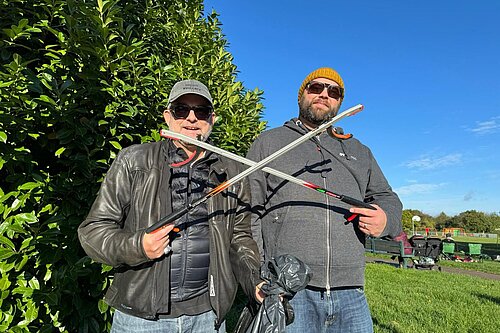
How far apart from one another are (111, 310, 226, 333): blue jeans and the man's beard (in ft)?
4.78

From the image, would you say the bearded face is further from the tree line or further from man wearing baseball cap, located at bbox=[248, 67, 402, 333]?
the tree line

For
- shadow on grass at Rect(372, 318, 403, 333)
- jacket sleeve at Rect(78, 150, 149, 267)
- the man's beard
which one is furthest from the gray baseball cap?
shadow on grass at Rect(372, 318, 403, 333)

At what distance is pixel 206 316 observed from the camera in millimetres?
2082

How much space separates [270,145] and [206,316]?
1.16m

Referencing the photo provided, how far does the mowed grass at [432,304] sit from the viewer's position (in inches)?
246

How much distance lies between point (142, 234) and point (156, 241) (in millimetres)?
82

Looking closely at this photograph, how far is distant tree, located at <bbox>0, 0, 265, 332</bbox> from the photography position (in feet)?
7.91

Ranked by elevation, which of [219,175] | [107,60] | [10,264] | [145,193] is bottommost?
[10,264]

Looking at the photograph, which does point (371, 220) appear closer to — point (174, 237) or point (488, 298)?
point (174, 237)

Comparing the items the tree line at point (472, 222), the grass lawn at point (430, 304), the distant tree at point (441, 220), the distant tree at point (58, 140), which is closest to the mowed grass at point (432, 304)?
the grass lawn at point (430, 304)

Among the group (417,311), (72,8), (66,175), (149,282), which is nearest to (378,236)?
(149,282)

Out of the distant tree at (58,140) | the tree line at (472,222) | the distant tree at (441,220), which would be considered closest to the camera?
the distant tree at (58,140)

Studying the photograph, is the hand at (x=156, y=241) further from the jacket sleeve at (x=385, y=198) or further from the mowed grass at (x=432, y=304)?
the mowed grass at (x=432, y=304)

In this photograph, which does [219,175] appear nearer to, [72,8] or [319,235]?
[319,235]
